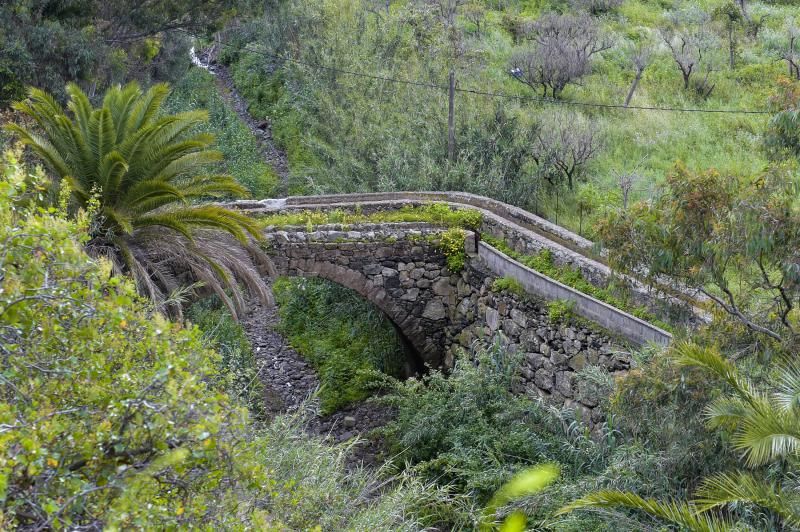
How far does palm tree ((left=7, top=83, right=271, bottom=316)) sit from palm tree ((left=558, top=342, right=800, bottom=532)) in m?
5.56

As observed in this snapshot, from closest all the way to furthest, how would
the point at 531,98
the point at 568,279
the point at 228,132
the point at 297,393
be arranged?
the point at 568,279 → the point at 297,393 → the point at 531,98 → the point at 228,132

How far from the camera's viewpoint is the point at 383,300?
13.6 m

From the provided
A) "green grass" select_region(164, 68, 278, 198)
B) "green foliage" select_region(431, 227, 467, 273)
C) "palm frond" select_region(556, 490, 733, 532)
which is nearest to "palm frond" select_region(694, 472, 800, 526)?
"palm frond" select_region(556, 490, 733, 532)

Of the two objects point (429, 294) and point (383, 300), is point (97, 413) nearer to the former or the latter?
point (383, 300)

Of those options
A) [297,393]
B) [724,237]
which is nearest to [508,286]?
[297,393]

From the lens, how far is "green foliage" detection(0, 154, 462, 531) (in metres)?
3.90

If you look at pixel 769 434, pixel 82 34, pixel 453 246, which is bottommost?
pixel 453 246

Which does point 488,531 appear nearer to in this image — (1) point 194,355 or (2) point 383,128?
(1) point 194,355

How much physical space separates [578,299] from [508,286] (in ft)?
5.38

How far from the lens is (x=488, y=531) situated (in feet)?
27.9

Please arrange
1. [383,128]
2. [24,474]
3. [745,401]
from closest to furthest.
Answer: [24,474] < [745,401] < [383,128]

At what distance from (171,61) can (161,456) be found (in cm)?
1966

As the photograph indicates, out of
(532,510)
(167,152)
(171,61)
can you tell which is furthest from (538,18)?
(532,510)

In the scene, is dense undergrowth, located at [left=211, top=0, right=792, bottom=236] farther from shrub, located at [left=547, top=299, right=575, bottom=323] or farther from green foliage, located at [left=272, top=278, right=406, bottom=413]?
shrub, located at [left=547, top=299, right=575, bottom=323]
